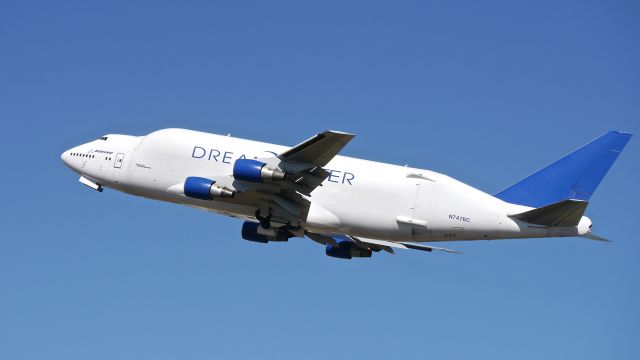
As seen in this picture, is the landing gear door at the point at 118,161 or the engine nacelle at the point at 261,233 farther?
the landing gear door at the point at 118,161

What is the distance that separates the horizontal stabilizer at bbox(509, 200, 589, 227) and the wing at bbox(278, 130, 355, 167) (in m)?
10.4

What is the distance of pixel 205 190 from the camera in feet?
169

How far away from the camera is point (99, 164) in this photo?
56.9 metres

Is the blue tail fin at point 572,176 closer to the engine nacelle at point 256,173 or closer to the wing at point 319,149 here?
the wing at point 319,149

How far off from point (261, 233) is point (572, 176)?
17286 mm

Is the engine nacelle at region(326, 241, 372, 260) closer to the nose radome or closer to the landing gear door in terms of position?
the landing gear door

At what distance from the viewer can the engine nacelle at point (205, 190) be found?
169 feet

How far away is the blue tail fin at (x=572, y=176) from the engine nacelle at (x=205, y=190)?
49.1 ft

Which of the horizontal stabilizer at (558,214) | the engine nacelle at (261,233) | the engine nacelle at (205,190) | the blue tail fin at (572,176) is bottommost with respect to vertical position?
the engine nacelle at (261,233)

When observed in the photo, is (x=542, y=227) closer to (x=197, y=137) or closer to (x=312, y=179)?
(x=312, y=179)

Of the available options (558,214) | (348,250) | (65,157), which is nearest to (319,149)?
(348,250)

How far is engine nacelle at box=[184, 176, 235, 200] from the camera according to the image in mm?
51531

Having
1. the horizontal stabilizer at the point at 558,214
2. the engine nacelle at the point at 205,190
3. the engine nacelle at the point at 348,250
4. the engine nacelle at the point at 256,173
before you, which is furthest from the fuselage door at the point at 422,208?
the engine nacelle at the point at 205,190

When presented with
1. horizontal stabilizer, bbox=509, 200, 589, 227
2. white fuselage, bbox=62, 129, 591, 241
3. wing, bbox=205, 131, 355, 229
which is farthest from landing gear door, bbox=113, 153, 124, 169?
horizontal stabilizer, bbox=509, 200, 589, 227
